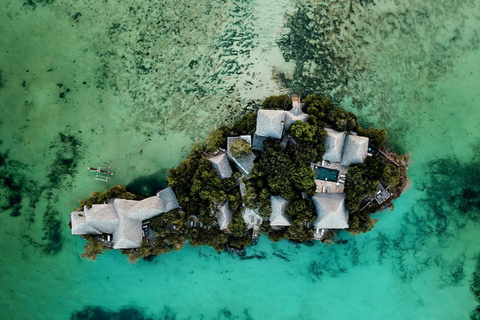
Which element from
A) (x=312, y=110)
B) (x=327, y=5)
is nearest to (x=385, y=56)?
(x=327, y=5)

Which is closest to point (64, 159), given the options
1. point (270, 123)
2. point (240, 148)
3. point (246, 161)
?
point (240, 148)

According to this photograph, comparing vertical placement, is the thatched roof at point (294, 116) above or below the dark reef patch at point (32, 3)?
below

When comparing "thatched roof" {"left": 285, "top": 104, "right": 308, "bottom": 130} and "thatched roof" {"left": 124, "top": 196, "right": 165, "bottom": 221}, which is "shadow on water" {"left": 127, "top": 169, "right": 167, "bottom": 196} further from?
"thatched roof" {"left": 285, "top": 104, "right": 308, "bottom": 130}

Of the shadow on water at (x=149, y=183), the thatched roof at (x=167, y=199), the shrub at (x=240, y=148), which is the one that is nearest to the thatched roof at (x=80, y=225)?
the shadow on water at (x=149, y=183)

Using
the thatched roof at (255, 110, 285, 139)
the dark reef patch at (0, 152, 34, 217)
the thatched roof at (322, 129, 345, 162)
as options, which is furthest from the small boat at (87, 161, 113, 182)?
the thatched roof at (322, 129, 345, 162)

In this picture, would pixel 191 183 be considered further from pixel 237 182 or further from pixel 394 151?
pixel 394 151

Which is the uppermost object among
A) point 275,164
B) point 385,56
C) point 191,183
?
point 385,56

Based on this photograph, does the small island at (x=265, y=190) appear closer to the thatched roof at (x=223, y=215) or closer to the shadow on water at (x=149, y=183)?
the thatched roof at (x=223, y=215)
